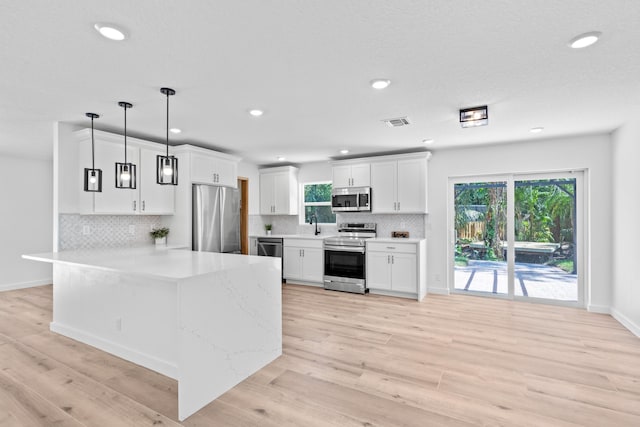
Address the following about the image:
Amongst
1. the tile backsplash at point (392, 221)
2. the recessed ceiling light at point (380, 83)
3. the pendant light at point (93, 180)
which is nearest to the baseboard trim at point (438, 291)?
the tile backsplash at point (392, 221)

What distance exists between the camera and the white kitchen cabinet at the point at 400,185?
526 cm

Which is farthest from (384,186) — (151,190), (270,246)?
(151,190)

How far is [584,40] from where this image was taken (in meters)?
1.99

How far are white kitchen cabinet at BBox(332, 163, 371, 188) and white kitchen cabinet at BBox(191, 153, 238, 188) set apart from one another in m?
1.82

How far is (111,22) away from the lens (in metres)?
1.84

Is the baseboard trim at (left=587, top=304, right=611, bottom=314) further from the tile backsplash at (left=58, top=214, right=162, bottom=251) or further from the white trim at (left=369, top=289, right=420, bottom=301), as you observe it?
the tile backsplash at (left=58, top=214, right=162, bottom=251)

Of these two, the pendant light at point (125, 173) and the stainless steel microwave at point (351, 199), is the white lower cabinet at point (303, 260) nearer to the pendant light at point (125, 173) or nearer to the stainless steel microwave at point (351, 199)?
the stainless steel microwave at point (351, 199)

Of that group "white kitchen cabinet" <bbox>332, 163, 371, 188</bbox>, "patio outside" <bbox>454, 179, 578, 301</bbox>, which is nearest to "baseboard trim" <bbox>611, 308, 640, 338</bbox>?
"patio outside" <bbox>454, 179, 578, 301</bbox>

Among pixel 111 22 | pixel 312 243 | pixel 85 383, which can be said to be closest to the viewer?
pixel 111 22

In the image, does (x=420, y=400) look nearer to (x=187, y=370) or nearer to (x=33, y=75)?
(x=187, y=370)

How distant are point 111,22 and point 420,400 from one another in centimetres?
306

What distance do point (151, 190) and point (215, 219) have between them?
0.99 m

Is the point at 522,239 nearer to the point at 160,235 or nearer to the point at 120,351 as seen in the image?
the point at 120,351

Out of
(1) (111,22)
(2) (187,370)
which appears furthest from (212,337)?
(1) (111,22)
